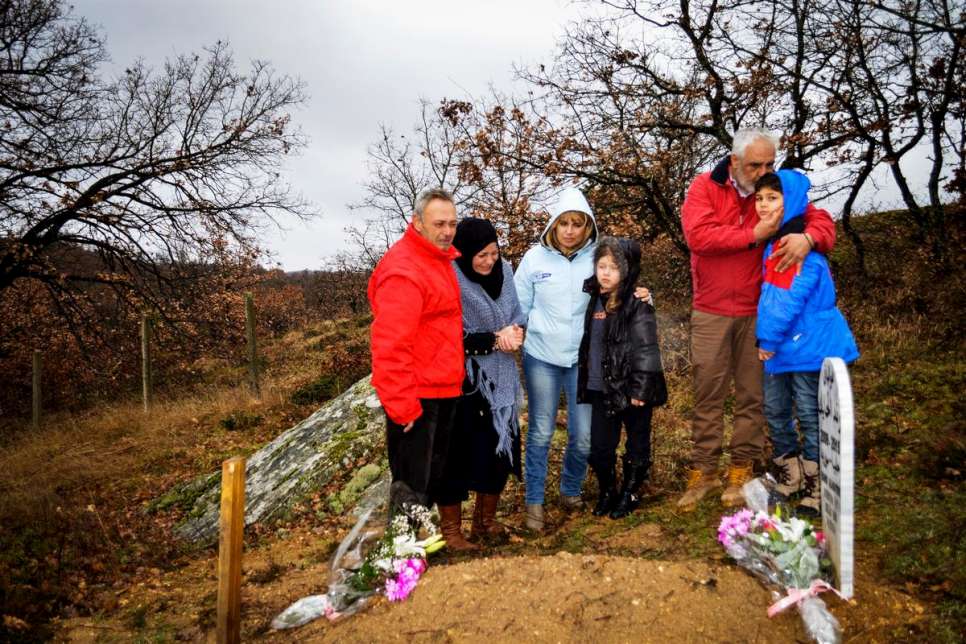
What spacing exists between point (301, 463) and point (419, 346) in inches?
156

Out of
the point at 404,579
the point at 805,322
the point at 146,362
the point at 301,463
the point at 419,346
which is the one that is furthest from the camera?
the point at 146,362

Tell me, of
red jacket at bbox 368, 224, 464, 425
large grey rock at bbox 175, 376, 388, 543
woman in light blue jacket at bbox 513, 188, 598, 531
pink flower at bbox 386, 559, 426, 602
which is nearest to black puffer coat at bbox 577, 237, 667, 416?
woman in light blue jacket at bbox 513, 188, 598, 531

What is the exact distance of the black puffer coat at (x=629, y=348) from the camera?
3680mm

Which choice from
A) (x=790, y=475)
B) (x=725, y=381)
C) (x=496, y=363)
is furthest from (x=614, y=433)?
(x=790, y=475)

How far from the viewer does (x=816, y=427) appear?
10.8 ft

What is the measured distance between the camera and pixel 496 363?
3.92 meters

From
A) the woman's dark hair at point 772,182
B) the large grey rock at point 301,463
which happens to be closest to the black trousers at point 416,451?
the woman's dark hair at point 772,182

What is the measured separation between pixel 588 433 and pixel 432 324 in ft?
4.89

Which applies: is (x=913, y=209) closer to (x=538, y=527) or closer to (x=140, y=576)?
(x=538, y=527)

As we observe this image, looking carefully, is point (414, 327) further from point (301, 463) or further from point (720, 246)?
point (301, 463)

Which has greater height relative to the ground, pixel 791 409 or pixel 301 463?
pixel 791 409

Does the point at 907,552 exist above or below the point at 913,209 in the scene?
below

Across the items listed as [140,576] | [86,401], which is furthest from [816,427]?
[86,401]

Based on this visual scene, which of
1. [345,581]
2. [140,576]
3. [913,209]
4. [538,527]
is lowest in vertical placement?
[140,576]
